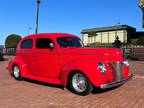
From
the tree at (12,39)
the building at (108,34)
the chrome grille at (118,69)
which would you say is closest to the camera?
the chrome grille at (118,69)

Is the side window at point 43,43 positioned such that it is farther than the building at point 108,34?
No

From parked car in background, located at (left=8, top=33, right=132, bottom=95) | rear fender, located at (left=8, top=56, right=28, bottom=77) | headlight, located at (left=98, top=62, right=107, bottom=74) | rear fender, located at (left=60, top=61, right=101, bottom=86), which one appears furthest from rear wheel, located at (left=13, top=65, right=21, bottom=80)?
headlight, located at (left=98, top=62, right=107, bottom=74)

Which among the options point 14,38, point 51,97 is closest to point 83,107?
point 51,97

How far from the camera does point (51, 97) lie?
376 inches

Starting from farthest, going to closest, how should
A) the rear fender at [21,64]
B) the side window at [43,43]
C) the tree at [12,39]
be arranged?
1. the tree at [12,39]
2. the rear fender at [21,64]
3. the side window at [43,43]

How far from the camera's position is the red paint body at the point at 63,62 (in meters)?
9.59

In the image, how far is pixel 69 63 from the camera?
10.4m

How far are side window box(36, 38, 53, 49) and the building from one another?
65479 mm

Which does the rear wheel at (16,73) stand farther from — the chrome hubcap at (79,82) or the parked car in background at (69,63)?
the chrome hubcap at (79,82)

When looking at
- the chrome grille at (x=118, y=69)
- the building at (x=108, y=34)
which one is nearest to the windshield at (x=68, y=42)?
the chrome grille at (x=118, y=69)

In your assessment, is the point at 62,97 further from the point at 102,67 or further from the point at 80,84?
the point at 102,67

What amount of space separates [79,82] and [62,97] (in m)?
0.74

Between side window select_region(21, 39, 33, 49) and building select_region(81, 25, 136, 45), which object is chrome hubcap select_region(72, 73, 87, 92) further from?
building select_region(81, 25, 136, 45)

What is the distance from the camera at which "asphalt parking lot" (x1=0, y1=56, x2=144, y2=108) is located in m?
8.49
